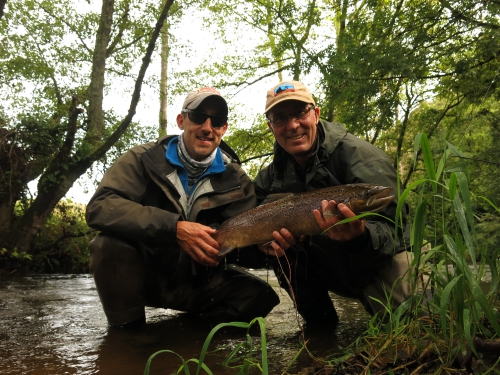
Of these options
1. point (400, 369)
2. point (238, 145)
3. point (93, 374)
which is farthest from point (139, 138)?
point (400, 369)

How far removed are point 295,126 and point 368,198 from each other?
3.43ft

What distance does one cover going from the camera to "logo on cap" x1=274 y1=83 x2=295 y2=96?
11.9 ft

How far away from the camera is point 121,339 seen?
3010 millimetres

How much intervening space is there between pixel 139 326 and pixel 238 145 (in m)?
10.9

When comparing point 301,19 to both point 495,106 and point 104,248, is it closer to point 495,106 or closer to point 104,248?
point 495,106

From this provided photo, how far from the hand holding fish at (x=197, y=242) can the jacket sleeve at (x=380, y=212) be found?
0.94 meters

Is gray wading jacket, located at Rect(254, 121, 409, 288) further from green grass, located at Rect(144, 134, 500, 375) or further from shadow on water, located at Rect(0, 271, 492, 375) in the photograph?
green grass, located at Rect(144, 134, 500, 375)

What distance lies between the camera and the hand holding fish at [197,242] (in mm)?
3197

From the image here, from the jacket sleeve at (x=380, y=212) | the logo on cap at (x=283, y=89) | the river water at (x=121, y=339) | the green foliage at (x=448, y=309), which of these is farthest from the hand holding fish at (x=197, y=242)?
the green foliage at (x=448, y=309)

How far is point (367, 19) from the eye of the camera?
23.6 feet

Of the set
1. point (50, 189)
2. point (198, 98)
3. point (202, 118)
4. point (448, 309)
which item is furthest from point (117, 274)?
point (50, 189)

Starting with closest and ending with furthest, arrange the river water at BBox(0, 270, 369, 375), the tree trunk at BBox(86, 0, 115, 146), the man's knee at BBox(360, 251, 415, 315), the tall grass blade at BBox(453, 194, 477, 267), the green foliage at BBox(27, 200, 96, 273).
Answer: the tall grass blade at BBox(453, 194, 477, 267) < the river water at BBox(0, 270, 369, 375) < the man's knee at BBox(360, 251, 415, 315) < the green foliage at BBox(27, 200, 96, 273) < the tree trunk at BBox(86, 0, 115, 146)

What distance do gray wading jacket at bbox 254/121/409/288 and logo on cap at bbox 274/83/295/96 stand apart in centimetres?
38

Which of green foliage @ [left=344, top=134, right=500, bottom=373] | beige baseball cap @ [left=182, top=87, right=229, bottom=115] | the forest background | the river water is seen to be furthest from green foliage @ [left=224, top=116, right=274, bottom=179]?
green foliage @ [left=344, top=134, right=500, bottom=373]
